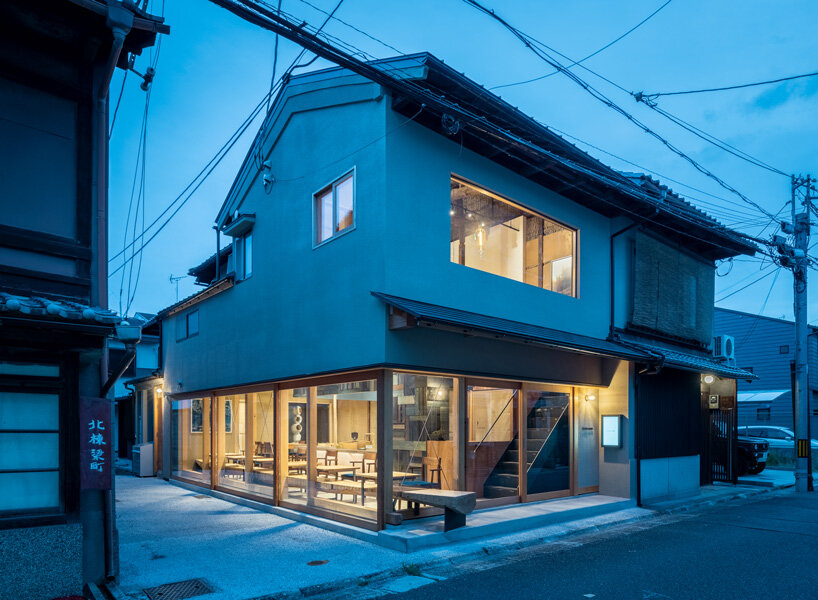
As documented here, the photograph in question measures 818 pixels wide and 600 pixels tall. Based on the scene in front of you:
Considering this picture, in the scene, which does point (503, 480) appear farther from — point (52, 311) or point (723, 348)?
point (723, 348)

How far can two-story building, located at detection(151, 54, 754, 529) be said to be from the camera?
32.6 feet

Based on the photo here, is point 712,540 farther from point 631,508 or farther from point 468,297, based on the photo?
point 468,297

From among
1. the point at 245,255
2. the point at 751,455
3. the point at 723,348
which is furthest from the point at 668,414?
the point at 245,255

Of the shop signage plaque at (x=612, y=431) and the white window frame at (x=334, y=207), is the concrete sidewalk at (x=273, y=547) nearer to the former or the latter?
the shop signage plaque at (x=612, y=431)

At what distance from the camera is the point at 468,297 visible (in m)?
10.9

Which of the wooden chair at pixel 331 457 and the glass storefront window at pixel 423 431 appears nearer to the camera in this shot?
the glass storefront window at pixel 423 431

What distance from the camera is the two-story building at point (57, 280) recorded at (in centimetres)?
652

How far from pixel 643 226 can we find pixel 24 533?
1372 centimetres

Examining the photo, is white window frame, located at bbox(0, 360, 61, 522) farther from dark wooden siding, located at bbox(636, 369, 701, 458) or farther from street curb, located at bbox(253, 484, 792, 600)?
dark wooden siding, located at bbox(636, 369, 701, 458)

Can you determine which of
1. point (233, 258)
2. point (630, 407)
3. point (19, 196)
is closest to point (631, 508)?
point (630, 407)

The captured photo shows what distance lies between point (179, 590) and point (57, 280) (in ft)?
12.8

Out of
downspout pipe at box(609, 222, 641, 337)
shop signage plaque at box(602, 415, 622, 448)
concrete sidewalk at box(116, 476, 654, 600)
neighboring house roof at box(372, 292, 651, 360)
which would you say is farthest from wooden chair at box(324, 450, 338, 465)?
downspout pipe at box(609, 222, 641, 337)

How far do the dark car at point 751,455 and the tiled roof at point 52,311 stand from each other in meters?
19.5

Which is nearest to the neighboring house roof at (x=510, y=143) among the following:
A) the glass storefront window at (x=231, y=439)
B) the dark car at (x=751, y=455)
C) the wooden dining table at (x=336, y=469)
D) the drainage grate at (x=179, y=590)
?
the glass storefront window at (x=231, y=439)
